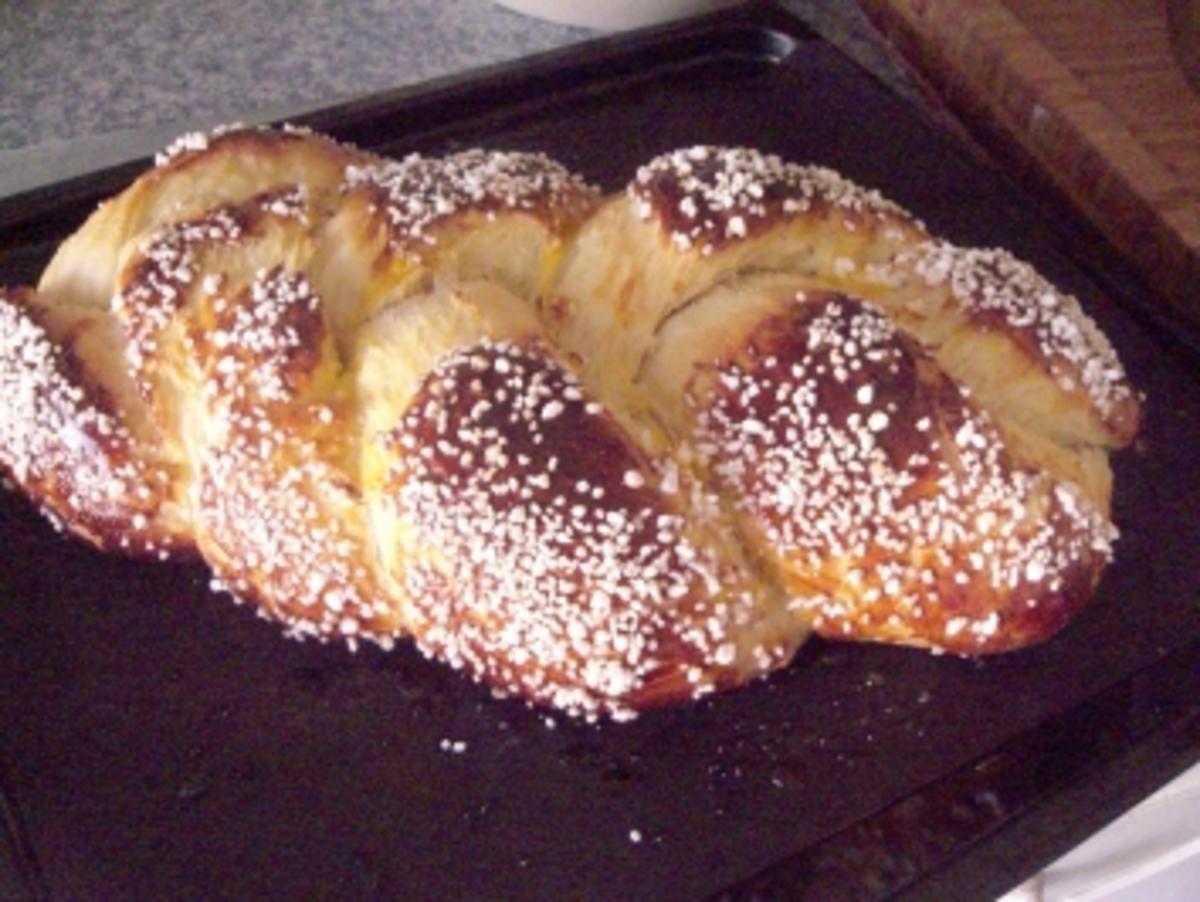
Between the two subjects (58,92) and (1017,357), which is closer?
(1017,357)

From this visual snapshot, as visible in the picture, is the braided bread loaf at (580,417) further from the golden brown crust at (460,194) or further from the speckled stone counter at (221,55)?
the speckled stone counter at (221,55)

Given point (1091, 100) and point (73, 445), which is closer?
point (73, 445)

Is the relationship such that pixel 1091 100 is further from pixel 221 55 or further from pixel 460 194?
pixel 221 55

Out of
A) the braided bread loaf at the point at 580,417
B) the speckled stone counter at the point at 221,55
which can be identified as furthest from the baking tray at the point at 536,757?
the speckled stone counter at the point at 221,55

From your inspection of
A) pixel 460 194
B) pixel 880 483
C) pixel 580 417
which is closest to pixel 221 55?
pixel 460 194

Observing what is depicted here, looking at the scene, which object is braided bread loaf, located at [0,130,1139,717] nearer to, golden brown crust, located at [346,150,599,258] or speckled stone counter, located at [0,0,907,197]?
golden brown crust, located at [346,150,599,258]

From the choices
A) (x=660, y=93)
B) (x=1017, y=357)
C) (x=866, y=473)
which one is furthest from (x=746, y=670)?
(x=660, y=93)

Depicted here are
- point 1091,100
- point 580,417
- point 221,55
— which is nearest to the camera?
point 580,417

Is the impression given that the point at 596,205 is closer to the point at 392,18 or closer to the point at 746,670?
the point at 746,670
